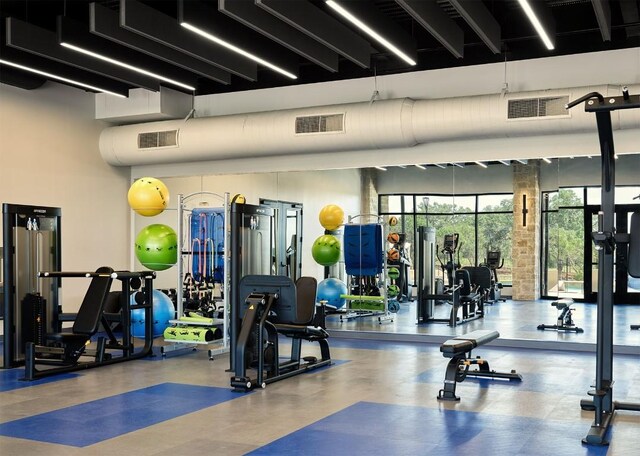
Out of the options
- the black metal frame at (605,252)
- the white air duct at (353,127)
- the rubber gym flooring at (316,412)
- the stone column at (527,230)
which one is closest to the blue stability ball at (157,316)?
the rubber gym flooring at (316,412)

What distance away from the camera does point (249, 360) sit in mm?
7234

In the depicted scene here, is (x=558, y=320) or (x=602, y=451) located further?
(x=558, y=320)

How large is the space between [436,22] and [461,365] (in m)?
3.63

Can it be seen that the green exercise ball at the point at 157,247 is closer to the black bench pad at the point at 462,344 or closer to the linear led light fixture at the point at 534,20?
the black bench pad at the point at 462,344

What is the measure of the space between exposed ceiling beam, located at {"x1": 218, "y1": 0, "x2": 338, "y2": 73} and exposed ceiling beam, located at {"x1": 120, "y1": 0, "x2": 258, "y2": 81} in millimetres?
1078

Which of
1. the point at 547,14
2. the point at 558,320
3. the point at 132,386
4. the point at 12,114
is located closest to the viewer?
the point at 132,386

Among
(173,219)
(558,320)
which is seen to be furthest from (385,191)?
(173,219)

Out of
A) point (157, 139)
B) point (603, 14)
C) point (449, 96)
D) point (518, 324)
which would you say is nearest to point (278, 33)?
point (449, 96)

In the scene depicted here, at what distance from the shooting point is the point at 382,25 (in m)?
7.74

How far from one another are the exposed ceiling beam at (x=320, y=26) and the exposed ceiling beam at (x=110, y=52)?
2509 mm

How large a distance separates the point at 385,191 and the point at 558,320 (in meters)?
2.92

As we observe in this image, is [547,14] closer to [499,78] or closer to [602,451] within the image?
[499,78]

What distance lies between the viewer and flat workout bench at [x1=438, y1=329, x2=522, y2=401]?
6.04 metres

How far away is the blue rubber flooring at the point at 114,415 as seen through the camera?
5004 millimetres
